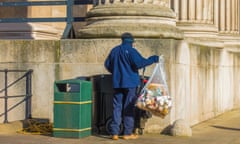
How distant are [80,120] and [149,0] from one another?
10.8 feet

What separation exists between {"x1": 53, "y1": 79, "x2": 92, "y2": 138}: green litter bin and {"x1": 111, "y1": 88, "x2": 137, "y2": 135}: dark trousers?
1.70 ft

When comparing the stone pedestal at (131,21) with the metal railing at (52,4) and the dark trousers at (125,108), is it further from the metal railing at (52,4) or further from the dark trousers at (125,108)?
the metal railing at (52,4)

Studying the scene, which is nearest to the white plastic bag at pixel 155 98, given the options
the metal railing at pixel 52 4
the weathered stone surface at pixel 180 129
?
the weathered stone surface at pixel 180 129

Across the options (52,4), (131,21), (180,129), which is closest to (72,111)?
(180,129)

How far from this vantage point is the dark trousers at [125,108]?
10817 millimetres

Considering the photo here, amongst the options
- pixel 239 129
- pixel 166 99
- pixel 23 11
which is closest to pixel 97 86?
pixel 166 99

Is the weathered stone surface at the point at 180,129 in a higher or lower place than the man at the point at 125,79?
lower

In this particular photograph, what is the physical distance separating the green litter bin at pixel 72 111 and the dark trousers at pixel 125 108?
0.52 m

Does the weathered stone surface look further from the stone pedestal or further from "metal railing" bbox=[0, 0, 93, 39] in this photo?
"metal railing" bbox=[0, 0, 93, 39]

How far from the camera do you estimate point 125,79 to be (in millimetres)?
10703

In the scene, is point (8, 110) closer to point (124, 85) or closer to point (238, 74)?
point (124, 85)

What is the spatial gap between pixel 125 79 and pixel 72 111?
3.40 ft

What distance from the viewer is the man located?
10.7 metres

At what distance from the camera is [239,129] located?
526 inches
